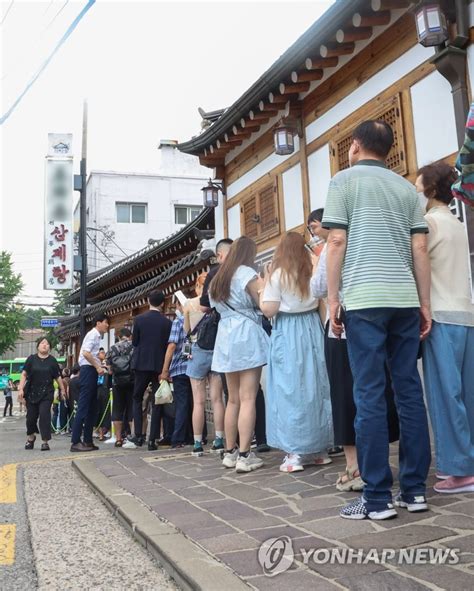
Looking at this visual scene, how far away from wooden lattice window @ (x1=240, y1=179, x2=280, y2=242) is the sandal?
5467mm

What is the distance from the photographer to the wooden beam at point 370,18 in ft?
19.5

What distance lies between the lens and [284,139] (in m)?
8.05

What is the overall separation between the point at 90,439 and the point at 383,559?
6.25 meters

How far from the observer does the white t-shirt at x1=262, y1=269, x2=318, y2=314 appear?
4.51m

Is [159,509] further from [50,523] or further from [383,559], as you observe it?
[383,559]

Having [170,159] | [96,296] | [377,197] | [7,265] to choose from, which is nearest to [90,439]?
[377,197]

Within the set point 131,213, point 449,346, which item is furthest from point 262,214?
point 131,213

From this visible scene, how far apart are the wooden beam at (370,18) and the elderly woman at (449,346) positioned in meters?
3.26

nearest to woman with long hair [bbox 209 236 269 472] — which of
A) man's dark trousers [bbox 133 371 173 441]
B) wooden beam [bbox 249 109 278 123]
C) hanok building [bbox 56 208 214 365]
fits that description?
man's dark trousers [bbox 133 371 173 441]

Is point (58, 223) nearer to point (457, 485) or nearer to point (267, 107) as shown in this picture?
point (267, 107)

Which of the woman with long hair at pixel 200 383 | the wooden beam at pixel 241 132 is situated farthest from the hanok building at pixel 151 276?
the woman with long hair at pixel 200 383

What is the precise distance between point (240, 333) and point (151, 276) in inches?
531

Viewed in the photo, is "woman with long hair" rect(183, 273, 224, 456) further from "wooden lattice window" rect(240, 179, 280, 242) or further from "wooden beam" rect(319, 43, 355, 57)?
"wooden beam" rect(319, 43, 355, 57)

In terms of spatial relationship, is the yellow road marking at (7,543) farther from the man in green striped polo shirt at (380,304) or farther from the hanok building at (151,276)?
the hanok building at (151,276)
